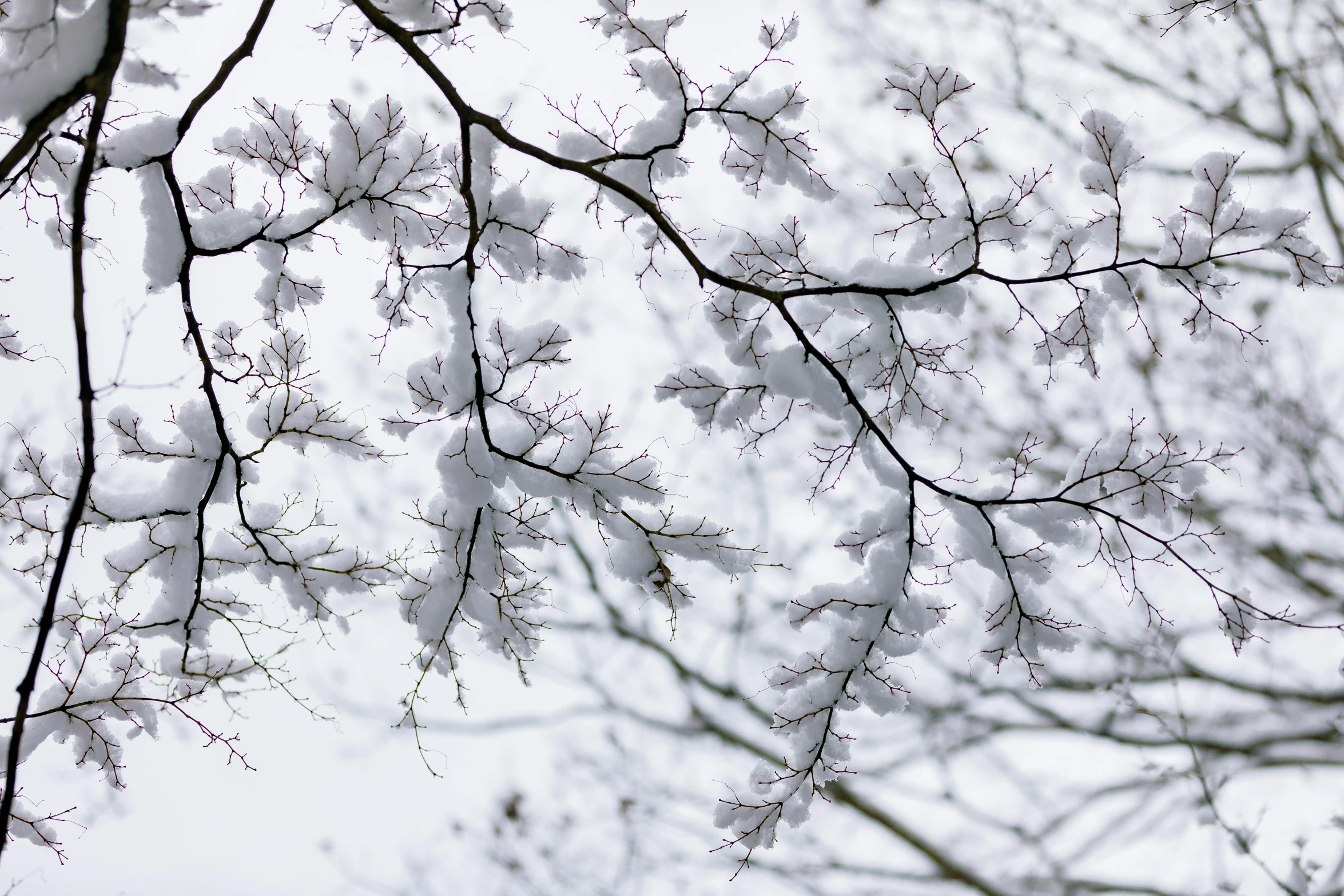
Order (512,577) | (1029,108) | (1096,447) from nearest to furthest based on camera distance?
1. (1096,447)
2. (512,577)
3. (1029,108)

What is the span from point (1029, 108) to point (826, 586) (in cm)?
611

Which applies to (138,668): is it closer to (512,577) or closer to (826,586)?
(512,577)

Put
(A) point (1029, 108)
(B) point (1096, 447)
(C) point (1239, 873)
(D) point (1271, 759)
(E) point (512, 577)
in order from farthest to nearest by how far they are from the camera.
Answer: (A) point (1029, 108) < (D) point (1271, 759) < (C) point (1239, 873) < (E) point (512, 577) < (B) point (1096, 447)

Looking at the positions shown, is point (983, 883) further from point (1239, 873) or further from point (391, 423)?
point (391, 423)

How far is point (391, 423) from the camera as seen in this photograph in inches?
105

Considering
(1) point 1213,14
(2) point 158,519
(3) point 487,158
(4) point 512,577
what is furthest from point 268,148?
(1) point 1213,14

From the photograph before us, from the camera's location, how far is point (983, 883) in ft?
20.6

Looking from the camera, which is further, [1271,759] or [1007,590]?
[1271,759]

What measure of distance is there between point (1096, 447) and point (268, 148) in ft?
9.92

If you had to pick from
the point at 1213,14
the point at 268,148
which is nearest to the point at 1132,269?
the point at 1213,14

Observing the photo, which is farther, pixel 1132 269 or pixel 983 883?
pixel 983 883

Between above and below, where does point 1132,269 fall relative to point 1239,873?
above

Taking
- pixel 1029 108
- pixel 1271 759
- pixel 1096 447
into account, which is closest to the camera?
pixel 1096 447

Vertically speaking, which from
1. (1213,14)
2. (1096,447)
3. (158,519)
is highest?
(1213,14)
